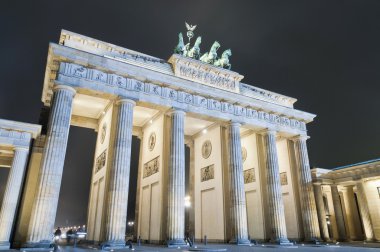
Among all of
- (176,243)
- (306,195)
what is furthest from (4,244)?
(306,195)

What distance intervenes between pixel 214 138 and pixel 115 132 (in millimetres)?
10338

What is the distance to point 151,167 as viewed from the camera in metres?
24.9

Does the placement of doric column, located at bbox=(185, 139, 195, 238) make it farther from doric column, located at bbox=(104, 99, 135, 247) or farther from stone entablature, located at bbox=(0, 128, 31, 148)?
stone entablature, located at bbox=(0, 128, 31, 148)

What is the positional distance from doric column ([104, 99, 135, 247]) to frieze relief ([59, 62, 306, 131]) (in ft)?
5.30

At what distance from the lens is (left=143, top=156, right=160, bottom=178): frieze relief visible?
23.8m

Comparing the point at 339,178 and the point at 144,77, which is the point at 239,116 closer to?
the point at 144,77

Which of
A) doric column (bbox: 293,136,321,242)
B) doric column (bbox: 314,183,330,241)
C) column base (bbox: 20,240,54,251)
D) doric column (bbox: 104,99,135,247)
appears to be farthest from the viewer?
doric column (bbox: 314,183,330,241)

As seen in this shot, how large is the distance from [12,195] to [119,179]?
6.74 meters

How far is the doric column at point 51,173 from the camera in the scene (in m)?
15.9

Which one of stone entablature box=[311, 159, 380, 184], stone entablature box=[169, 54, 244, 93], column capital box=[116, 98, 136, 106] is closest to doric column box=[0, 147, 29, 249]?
column capital box=[116, 98, 136, 106]

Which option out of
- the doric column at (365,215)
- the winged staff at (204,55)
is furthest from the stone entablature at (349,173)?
the winged staff at (204,55)

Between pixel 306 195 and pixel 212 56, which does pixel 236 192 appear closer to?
pixel 306 195

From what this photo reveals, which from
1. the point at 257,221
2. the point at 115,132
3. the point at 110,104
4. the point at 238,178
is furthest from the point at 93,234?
the point at 257,221

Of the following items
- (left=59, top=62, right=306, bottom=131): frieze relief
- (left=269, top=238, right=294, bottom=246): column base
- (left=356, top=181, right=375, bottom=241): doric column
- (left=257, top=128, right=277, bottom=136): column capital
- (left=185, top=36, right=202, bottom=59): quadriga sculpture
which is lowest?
(left=269, top=238, right=294, bottom=246): column base
